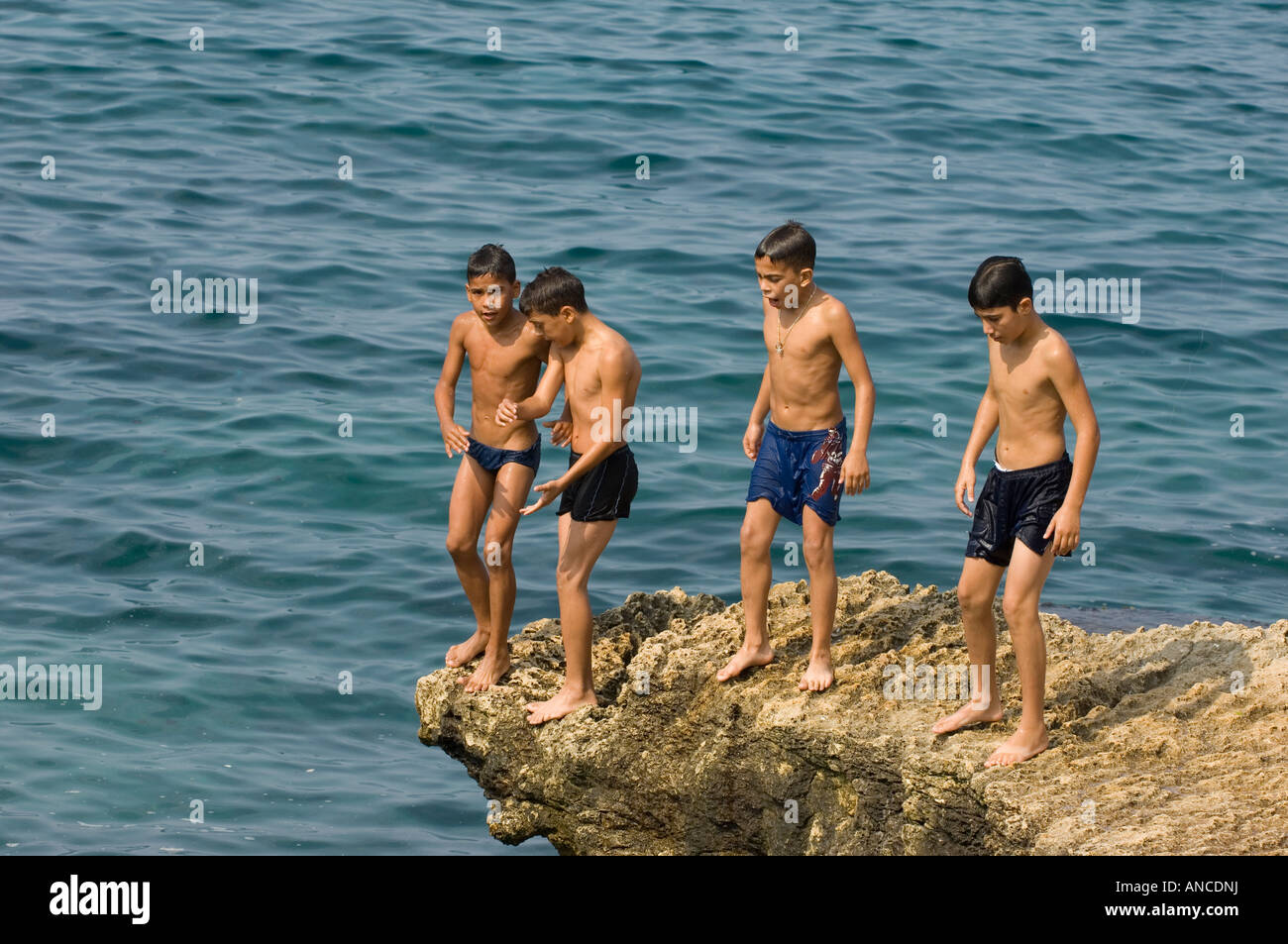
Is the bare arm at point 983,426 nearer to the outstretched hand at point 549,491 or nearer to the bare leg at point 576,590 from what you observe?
the bare leg at point 576,590

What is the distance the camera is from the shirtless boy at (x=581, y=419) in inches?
272

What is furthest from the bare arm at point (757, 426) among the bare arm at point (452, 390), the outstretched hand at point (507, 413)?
the bare arm at point (452, 390)

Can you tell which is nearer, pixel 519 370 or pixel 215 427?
pixel 519 370

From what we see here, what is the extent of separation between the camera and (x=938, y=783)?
21.0 ft

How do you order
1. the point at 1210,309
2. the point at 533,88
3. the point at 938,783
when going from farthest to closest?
the point at 533,88
the point at 1210,309
the point at 938,783

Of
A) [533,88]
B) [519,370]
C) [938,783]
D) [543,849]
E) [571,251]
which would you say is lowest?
[543,849]

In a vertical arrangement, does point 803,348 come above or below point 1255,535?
above

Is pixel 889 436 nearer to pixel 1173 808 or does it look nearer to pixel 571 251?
pixel 571 251

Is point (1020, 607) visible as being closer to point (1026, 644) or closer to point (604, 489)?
point (1026, 644)

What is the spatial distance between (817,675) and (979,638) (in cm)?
76

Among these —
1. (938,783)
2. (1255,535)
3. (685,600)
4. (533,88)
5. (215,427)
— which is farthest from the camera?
(533,88)

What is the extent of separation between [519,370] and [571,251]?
29.5 ft

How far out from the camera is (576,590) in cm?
705

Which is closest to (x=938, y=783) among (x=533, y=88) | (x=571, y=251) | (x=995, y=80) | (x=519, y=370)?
(x=519, y=370)
